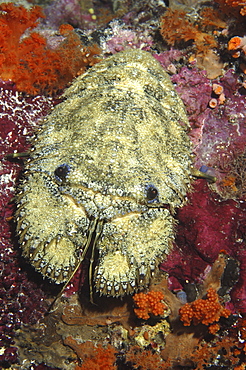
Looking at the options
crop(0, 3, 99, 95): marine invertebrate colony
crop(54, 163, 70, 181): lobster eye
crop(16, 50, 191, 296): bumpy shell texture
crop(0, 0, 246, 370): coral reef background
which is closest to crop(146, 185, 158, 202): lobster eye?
crop(16, 50, 191, 296): bumpy shell texture

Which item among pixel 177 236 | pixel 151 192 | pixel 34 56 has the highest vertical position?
pixel 34 56

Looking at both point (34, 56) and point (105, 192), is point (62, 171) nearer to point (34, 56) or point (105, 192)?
point (105, 192)

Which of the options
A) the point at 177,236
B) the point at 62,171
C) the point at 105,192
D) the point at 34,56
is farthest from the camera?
the point at 34,56

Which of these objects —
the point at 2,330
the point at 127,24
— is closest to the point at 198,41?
the point at 127,24

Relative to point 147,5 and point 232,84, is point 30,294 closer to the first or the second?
point 232,84

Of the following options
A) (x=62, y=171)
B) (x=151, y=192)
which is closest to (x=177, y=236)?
(x=151, y=192)

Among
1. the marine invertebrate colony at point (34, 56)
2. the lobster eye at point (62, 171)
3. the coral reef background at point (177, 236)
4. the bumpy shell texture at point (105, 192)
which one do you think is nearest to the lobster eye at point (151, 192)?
the bumpy shell texture at point (105, 192)
